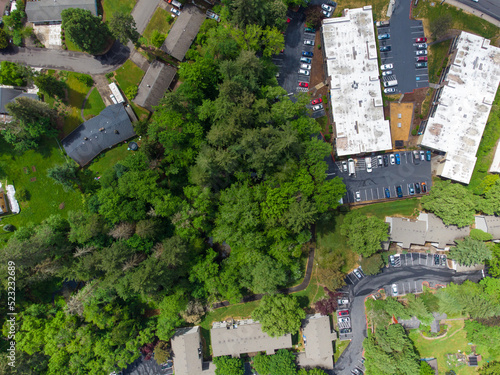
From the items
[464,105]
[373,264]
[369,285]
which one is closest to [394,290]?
[369,285]

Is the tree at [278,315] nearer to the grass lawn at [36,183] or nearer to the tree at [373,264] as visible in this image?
the tree at [373,264]

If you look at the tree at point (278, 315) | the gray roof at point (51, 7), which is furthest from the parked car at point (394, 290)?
the gray roof at point (51, 7)

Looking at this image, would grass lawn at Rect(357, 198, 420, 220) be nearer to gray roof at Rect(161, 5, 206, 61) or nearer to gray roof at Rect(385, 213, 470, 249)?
gray roof at Rect(385, 213, 470, 249)

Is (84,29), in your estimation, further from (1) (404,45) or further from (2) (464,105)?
(2) (464,105)

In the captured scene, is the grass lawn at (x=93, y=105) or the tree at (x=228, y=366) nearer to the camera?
the tree at (x=228, y=366)

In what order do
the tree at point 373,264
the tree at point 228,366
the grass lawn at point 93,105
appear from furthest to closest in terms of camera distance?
1. the grass lawn at point 93,105
2. the tree at point 228,366
3. the tree at point 373,264

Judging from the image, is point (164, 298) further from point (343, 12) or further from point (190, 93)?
point (343, 12)

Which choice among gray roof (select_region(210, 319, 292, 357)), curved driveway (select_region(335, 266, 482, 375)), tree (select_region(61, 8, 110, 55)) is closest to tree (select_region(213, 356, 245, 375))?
gray roof (select_region(210, 319, 292, 357))

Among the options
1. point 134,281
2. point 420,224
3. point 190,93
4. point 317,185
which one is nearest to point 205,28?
point 190,93
